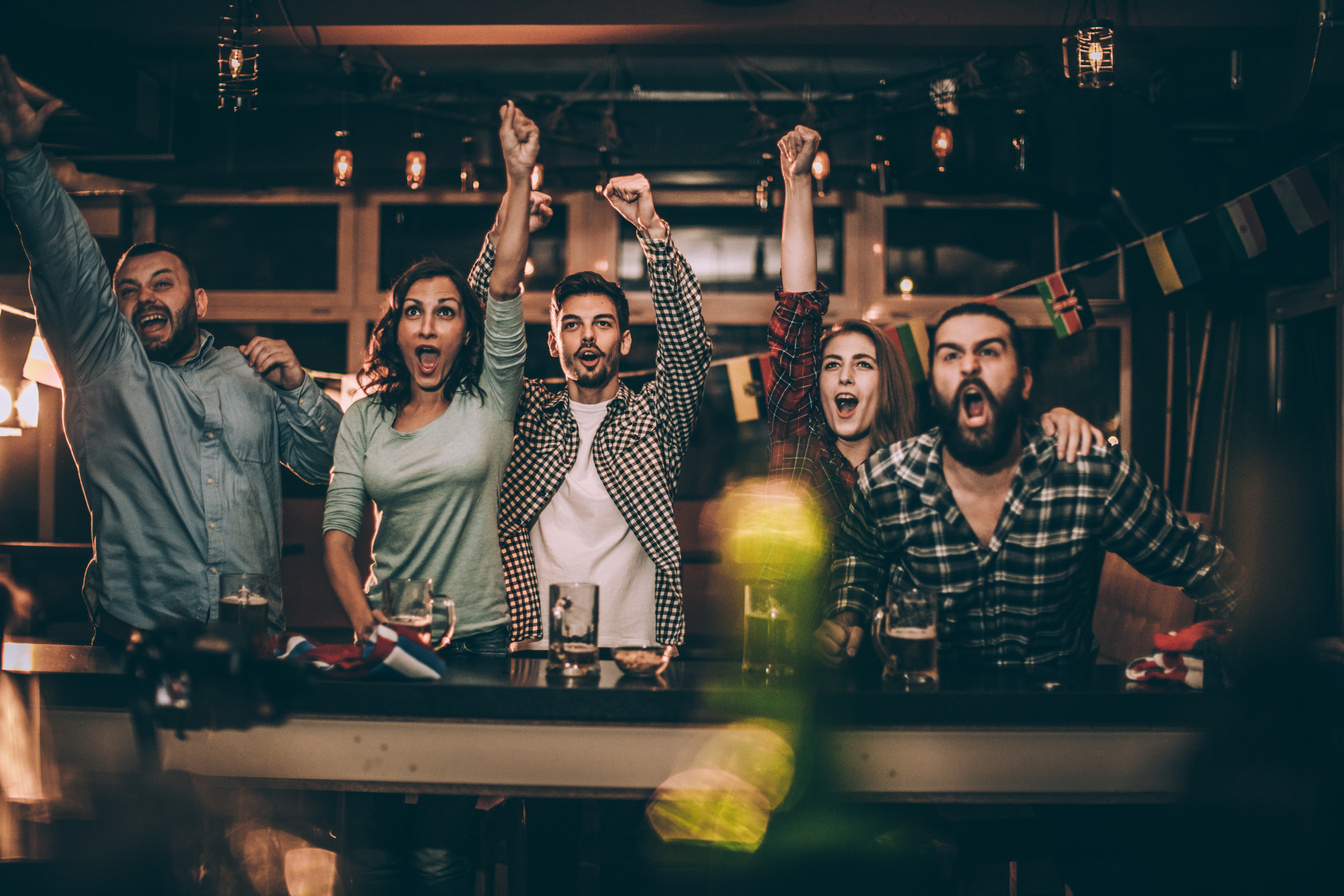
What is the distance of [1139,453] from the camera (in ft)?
18.0

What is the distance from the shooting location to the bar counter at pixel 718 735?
143cm

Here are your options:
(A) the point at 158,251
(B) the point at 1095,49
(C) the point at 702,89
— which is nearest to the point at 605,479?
(A) the point at 158,251

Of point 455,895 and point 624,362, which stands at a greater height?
point 624,362

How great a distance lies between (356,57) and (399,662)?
405 cm

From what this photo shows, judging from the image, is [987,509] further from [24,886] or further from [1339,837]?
[24,886]

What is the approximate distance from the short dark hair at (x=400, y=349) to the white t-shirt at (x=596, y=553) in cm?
29

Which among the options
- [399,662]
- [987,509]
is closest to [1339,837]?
[987,509]

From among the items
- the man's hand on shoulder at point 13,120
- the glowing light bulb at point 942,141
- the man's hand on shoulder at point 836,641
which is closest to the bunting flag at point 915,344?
the glowing light bulb at point 942,141

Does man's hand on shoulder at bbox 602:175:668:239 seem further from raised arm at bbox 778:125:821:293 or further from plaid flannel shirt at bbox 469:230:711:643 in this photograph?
raised arm at bbox 778:125:821:293

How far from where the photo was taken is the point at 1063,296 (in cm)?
425

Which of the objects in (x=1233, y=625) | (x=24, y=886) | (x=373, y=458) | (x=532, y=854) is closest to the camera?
(x=24, y=886)

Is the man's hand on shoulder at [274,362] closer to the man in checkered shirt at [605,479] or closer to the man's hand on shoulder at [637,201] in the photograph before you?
the man in checkered shirt at [605,479]

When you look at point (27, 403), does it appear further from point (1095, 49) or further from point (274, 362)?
point (1095, 49)

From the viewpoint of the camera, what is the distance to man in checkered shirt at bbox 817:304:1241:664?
1.72 metres
